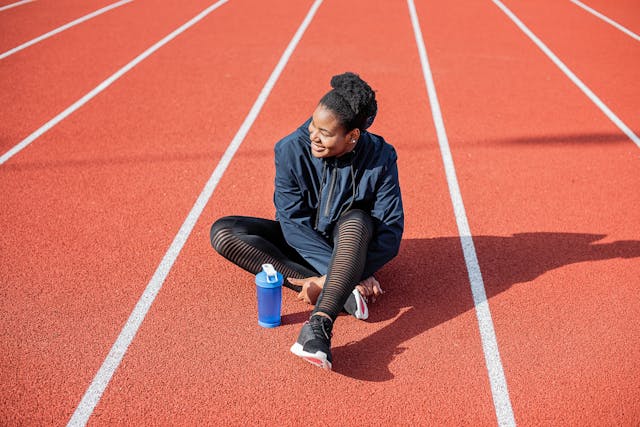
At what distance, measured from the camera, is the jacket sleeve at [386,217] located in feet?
12.6

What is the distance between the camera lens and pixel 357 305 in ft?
12.6

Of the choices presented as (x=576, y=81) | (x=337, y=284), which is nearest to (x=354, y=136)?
(x=337, y=284)

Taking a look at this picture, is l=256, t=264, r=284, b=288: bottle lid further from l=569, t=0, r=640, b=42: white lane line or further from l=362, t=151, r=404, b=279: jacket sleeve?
Answer: l=569, t=0, r=640, b=42: white lane line

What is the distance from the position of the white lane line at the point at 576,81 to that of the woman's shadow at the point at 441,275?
2.50 meters

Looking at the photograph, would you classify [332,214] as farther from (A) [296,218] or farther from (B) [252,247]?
(B) [252,247]

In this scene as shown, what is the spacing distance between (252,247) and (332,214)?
20.6 inches

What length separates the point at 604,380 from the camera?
11.7 ft

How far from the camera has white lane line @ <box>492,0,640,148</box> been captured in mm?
7059

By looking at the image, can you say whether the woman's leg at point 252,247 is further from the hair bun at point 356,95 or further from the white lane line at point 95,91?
the white lane line at point 95,91

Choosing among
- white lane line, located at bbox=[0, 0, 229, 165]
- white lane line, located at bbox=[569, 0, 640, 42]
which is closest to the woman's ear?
white lane line, located at bbox=[0, 0, 229, 165]

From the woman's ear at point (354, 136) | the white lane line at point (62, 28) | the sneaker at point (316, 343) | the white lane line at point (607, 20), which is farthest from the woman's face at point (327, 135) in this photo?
the white lane line at point (607, 20)

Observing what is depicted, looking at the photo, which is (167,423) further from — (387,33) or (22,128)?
(387,33)

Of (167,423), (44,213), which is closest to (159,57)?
(44,213)

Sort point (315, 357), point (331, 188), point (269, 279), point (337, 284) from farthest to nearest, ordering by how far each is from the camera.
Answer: point (331, 188)
point (269, 279)
point (337, 284)
point (315, 357)
